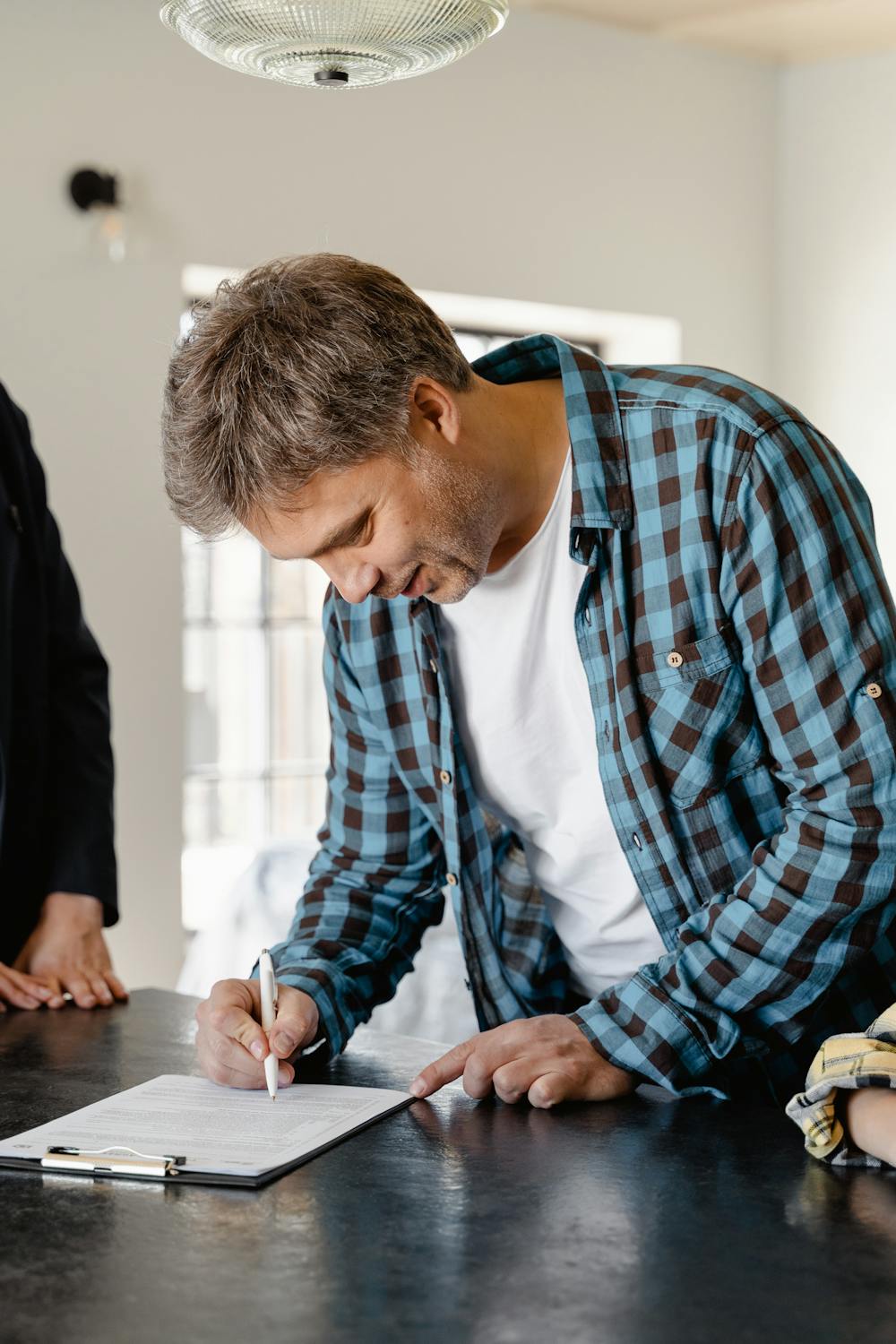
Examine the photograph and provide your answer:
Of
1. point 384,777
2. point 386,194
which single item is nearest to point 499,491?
point 384,777

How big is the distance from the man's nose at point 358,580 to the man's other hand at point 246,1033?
1.35ft

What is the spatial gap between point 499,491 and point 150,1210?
737 millimetres

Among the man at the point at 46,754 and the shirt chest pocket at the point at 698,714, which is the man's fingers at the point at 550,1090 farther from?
the man at the point at 46,754

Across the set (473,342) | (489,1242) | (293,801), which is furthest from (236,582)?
(489,1242)

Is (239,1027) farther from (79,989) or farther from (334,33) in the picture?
(334,33)

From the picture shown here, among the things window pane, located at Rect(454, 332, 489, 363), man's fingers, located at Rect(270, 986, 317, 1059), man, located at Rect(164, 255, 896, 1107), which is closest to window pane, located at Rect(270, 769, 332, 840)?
window pane, located at Rect(454, 332, 489, 363)

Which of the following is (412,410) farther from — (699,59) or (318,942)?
(699,59)

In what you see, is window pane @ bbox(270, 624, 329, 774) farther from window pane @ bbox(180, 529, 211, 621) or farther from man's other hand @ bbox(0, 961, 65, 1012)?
man's other hand @ bbox(0, 961, 65, 1012)

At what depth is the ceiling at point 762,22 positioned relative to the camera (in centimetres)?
454

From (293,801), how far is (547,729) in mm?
3289

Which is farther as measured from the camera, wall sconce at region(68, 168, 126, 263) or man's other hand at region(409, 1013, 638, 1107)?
wall sconce at region(68, 168, 126, 263)

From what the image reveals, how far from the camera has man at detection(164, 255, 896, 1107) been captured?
1.37 meters

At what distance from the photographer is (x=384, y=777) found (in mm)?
1737

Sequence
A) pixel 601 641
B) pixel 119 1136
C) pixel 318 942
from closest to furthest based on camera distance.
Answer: pixel 119 1136 → pixel 601 641 → pixel 318 942
